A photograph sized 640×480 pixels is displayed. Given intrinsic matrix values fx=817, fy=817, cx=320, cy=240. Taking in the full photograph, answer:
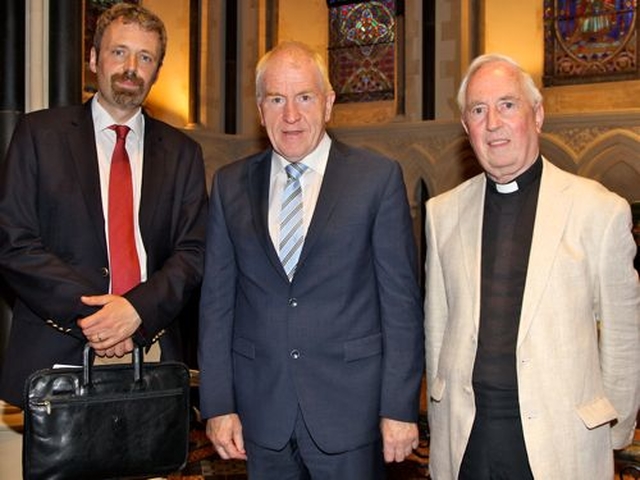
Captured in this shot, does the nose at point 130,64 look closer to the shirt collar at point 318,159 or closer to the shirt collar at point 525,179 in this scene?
the shirt collar at point 318,159

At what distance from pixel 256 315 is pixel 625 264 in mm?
943

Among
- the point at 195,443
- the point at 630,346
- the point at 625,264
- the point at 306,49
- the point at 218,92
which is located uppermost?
the point at 218,92

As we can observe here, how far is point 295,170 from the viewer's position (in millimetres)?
2227

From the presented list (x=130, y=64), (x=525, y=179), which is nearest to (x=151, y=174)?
(x=130, y=64)

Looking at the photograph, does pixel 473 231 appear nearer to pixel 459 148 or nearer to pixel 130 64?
pixel 130 64

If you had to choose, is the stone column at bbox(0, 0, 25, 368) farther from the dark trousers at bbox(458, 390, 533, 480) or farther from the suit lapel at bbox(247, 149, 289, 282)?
the dark trousers at bbox(458, 390, 533, 480)

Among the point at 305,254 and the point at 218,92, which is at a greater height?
the point at 218,92

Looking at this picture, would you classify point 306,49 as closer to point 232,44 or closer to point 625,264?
point 625,264

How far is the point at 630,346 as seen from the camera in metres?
2.03

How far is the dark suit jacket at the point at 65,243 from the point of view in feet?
7.27

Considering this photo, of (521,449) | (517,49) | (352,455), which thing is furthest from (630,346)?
(517,49)

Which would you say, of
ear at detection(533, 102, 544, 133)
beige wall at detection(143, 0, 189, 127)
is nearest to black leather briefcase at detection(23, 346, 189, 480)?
ear at detection(533, 102, 544, 133)

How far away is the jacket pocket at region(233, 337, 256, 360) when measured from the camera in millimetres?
2193

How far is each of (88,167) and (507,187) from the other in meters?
1.17
